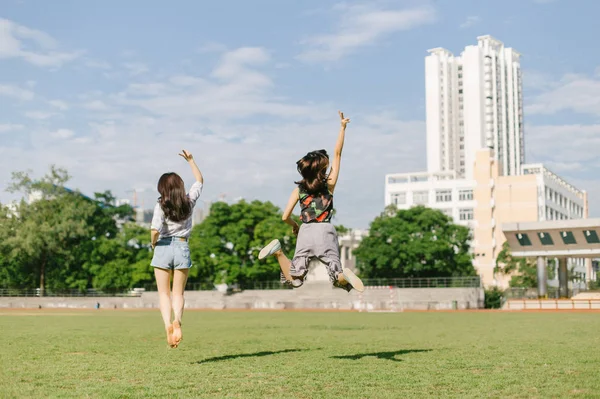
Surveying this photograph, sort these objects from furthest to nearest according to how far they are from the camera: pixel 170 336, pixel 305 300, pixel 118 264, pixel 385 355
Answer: pixel 118 264 → pixel 305 300 → pixel 385 355 → pixel 170 336

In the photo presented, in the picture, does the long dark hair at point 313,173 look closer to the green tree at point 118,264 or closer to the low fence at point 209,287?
the low fence at point 209,287

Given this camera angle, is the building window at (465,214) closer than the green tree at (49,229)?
No

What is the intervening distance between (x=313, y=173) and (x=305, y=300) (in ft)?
160

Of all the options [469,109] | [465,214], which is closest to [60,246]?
[465,214]

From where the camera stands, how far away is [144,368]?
752cm

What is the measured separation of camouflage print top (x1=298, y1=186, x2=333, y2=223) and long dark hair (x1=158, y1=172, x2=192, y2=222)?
53.2 inches

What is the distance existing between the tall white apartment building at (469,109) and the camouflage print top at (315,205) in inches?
6036

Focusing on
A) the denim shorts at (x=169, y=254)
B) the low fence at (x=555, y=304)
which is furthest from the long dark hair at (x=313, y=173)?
the low fence at (x=555, y=304)

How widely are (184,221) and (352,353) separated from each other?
3080mm

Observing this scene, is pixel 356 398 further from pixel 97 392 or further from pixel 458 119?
pixel 458 119

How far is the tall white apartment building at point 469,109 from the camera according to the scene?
522 ft

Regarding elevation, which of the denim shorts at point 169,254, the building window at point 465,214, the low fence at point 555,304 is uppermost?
the building window at point 465,214

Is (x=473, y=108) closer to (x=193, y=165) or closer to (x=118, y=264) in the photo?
(x=118, y=264)

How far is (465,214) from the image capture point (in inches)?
4333
